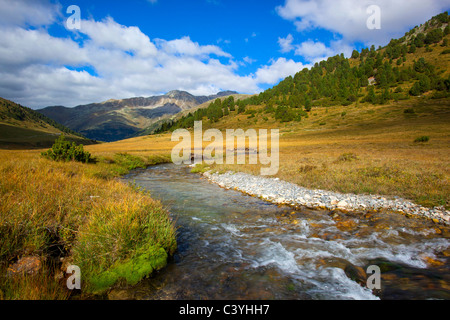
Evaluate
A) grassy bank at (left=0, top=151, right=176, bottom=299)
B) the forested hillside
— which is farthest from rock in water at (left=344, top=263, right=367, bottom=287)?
the forested hillside

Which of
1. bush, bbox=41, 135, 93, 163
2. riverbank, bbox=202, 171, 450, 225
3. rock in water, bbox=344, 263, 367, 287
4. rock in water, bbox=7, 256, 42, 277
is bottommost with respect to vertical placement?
rock in water, bbox=344, 263, 367, 287

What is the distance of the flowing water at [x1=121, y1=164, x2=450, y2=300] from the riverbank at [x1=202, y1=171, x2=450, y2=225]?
0.82 meters

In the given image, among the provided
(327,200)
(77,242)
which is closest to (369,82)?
(327,200)

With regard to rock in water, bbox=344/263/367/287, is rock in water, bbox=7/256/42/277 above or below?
above

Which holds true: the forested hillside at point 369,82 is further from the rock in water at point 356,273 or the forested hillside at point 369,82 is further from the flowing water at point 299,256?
the rock in water at point 356,273

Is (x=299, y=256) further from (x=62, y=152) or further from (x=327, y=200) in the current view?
(x=62, y=152)

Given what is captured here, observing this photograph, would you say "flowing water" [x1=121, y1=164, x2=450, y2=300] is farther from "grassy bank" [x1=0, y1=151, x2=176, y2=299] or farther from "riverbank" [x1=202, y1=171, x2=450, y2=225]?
"riverbank" [x1=202, y1=171, x2=450, y2=225]

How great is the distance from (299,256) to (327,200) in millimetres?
6525

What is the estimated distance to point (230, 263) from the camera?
723 cm

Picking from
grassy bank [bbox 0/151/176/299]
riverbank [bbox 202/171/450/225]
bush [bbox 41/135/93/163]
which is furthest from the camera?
bush [bbox 41/135/93/163]

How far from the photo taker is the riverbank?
34.6 ft
